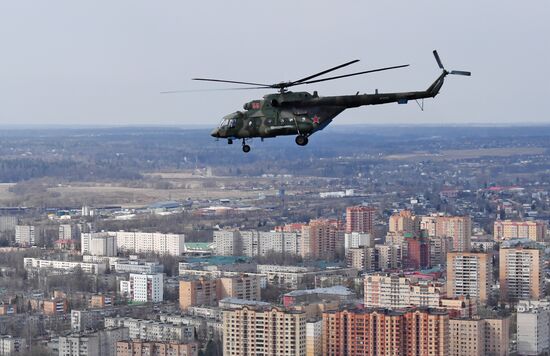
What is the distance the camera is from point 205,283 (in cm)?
3022

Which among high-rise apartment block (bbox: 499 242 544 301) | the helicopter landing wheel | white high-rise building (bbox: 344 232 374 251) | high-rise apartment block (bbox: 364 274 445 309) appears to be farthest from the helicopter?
white high-rise building (bbox: 344 232 374 251)

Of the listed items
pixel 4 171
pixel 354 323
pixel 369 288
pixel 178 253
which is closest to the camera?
pixel 354 323

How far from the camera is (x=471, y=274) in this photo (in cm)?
3009

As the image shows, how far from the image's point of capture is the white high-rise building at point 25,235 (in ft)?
138

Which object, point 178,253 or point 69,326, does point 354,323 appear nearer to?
point 69,326

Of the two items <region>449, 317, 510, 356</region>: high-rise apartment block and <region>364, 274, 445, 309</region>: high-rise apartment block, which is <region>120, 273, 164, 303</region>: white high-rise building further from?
<region>449, 317, 510, 356</region>: high-rise apartment block

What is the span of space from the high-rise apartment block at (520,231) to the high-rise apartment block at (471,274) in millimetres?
10312

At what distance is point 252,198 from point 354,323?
32.4 metres

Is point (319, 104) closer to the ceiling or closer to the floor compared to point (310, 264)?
closer to the ceiling

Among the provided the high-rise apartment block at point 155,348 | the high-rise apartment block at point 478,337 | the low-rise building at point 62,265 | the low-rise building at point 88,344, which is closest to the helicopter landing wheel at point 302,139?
the high-rise apartment block at point 478,337

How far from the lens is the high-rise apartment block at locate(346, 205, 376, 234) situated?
42.0 metres

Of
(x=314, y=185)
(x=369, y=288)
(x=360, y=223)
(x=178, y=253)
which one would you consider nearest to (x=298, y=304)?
(x=369, y=288)

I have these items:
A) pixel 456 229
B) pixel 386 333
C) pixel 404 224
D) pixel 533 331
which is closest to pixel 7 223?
pixel 404 224

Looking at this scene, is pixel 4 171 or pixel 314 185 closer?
pixel 314 185
